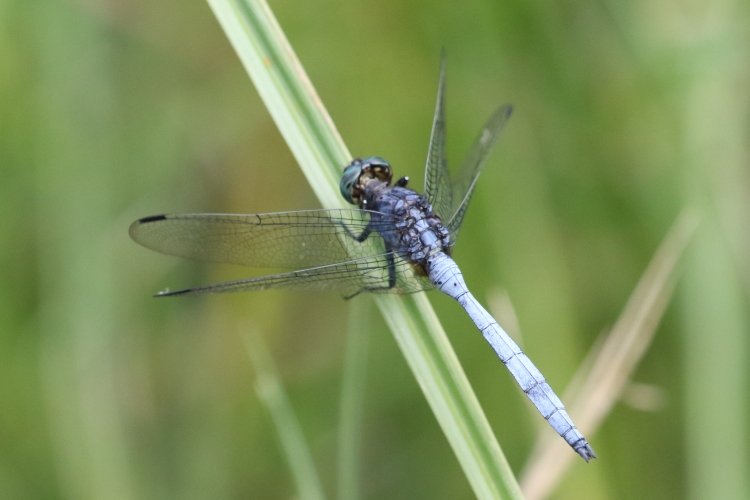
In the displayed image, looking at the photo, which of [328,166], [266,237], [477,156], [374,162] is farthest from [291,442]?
[477,156]

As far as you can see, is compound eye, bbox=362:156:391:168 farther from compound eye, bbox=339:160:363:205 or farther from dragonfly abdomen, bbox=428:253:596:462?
dragonfly abdomen, bbox=428:253:596:462

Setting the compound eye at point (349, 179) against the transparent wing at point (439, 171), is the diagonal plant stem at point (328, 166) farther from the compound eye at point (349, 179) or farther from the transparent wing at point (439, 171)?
the transparent wing at point (439, 171)

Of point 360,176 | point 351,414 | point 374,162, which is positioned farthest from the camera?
point 374,162

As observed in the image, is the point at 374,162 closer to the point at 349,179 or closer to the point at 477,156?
the point at 349,179

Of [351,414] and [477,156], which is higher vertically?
[477,156]

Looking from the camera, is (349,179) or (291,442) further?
(349,179)

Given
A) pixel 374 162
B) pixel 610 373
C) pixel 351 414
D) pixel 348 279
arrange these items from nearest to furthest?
pixel 351 414
pixel 348 279
pixel 610 373
pixel 374 162

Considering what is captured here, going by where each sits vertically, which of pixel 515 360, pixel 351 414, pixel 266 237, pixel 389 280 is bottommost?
pixel 515 360

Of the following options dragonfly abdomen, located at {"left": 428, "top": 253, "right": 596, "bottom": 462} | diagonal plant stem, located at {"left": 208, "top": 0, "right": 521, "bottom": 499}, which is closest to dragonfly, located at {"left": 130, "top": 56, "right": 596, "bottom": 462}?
dragonfly abdomen, located at {"left": 428, "top": 253, "right": 596, "bottom": 462}
